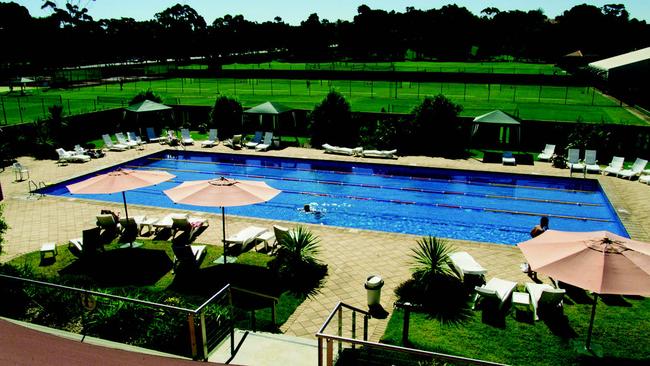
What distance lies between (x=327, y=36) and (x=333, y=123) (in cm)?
11333

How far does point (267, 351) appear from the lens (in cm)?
748

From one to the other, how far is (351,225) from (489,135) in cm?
1366

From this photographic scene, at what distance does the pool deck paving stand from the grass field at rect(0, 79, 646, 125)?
41.5 feet

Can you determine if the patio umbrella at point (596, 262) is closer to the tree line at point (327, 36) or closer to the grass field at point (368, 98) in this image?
the grass field at point (368, 98)

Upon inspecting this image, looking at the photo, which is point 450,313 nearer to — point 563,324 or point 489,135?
point 563,324

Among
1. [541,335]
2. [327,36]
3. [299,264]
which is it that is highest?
[327,36]

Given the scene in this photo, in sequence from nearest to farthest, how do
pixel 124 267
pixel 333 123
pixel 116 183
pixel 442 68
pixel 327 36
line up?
pixel 124 267, pixel 116 183, pixel 333 123, pixel 442 68, pixel 327 36

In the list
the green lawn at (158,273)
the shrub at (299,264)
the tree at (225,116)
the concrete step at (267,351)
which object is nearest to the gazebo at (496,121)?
the tree at (225,116)

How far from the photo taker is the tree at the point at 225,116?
29.5 m

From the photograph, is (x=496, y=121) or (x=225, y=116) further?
(x=225, y=116)

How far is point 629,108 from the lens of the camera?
35.7 m

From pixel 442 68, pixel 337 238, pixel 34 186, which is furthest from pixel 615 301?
pixel 442 68

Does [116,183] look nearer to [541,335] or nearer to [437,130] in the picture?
[541,335]

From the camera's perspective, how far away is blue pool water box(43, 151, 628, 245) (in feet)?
55.7
